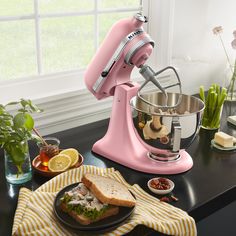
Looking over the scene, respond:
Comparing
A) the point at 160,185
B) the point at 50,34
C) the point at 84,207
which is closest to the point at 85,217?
the point at 84,207

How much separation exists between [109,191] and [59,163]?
1.02ft

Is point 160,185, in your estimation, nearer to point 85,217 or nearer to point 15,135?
point 85,217

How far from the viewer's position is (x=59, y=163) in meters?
1.51

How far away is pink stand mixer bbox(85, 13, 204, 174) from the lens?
58.6 inches

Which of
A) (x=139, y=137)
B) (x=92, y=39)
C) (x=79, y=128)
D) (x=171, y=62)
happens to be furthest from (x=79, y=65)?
(x=139, y=137)

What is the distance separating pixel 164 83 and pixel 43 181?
961 millimetres

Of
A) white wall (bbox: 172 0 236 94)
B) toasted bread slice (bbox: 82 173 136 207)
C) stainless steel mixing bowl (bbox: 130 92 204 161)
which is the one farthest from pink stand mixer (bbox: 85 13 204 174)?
white wall (bbox: 172 0 236 94)

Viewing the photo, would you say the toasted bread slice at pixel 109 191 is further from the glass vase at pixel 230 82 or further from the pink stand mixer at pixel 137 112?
the glass vase at pixel 230 82

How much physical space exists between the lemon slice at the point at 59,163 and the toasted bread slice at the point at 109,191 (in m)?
0.20

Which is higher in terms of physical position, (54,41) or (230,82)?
(54,41)

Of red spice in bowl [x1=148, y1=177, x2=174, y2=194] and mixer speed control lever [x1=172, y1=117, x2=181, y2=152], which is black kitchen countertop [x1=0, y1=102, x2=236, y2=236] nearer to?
red spice in bowl [x1=148, y1=177, x2=174, y2=194]

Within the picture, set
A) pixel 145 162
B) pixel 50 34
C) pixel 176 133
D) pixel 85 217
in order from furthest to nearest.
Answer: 1. pixel 50 34
2. pixel 145 162
3. pixel 176 133
4. pixel 85 217

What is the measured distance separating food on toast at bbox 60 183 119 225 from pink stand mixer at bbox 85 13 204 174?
0.33 m

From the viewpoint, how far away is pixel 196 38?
238 centimetres
